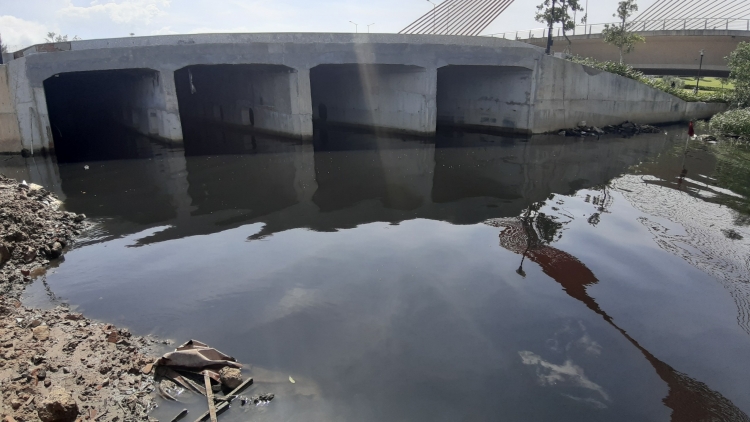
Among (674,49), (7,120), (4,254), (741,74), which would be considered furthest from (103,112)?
(674,49)

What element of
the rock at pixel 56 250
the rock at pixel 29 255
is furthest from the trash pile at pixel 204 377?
the rock at pixel 56 250

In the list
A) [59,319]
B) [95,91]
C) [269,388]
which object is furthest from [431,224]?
[95,91]

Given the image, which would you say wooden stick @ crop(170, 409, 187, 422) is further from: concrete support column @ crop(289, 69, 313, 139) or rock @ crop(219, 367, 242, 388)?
concrete support column @ crop(289, 69, 313, 139)

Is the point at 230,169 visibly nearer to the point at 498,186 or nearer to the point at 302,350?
the point at 498,186

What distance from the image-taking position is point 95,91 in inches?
1409

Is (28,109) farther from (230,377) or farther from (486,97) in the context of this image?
(486,97)

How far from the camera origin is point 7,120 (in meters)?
21.7

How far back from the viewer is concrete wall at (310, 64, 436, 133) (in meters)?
26.7

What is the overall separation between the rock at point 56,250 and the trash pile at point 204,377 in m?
5.68

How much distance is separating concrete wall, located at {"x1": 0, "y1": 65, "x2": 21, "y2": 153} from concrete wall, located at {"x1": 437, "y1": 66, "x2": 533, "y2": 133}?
22263 mm

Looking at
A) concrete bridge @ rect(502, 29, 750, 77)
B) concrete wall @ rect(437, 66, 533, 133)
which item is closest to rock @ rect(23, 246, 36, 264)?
concrete wall @ rect(437, 66, 533, 133)

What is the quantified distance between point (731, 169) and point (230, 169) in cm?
2039

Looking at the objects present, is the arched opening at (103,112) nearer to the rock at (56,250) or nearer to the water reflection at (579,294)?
the rock at (56,250)

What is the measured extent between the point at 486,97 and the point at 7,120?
971 inches
